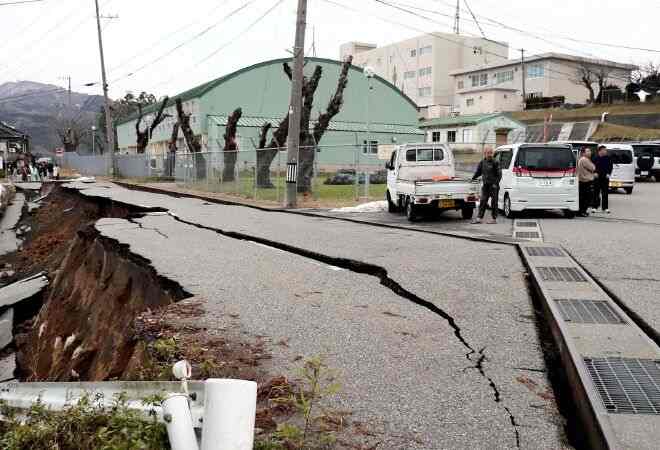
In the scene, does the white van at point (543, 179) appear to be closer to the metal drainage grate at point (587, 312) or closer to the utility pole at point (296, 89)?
the utility pole at point (296, 89)

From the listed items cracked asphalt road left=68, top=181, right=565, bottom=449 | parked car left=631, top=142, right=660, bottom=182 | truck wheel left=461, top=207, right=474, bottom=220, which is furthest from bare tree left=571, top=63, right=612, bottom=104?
cracked asphalt road left=68, top=181, right=565, bottom=449

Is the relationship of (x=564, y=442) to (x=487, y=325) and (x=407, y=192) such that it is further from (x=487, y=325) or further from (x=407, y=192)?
(x=407, y=192)

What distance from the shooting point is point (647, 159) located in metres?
30.6

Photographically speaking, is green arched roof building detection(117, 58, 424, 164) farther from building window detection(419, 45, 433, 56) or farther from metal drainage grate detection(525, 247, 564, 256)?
metal drainage grate detection(525, 247, 564, 256)

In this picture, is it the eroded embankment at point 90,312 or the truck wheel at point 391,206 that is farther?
the truck wheel at point 391,206

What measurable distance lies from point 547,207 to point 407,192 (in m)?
3.42

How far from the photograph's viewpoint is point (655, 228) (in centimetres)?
1228

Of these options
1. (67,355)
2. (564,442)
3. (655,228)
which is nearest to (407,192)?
(655,228)

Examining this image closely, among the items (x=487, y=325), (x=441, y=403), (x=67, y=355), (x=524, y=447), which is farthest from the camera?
(x=67, y=355)

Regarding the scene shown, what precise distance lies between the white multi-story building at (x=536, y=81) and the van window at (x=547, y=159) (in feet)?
178

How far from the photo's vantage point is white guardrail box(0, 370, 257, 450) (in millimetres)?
2711

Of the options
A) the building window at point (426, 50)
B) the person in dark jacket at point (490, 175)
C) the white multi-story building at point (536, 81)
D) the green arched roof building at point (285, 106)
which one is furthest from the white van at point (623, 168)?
the building window at point (426, 50)

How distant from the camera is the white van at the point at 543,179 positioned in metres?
14.4

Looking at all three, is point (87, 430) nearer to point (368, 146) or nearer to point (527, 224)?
point (527, 224)
